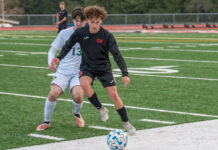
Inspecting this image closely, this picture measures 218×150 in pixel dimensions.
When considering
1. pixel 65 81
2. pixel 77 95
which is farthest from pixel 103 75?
pixel 65 81

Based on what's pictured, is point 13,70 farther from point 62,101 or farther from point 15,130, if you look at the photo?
point 15,130

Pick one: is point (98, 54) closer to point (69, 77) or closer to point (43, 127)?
point (69, 77)

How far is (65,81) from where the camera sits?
7.67 m

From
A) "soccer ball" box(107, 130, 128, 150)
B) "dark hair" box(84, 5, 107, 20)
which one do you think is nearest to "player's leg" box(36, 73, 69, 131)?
"dark hair" box(84, 5, 107, 20)

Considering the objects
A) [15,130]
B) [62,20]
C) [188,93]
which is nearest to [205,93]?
[188,93]

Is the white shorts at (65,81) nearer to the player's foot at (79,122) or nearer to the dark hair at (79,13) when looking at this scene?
the player's foot at (79,122)

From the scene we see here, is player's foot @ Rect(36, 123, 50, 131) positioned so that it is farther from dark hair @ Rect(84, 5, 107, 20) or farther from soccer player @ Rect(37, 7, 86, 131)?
dark hair @ Rect(84, 5, 107, 20)

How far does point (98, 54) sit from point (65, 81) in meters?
0.85

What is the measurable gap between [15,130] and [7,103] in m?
2.42

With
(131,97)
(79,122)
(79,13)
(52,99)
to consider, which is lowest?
(131,97)

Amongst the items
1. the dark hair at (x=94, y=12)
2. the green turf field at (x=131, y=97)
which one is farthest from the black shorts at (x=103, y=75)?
the dark hair at (x=94, y=12)

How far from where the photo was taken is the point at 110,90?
706cm

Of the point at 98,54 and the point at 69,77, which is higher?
the point at 98,54

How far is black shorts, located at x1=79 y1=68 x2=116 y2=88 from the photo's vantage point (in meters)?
7.07
